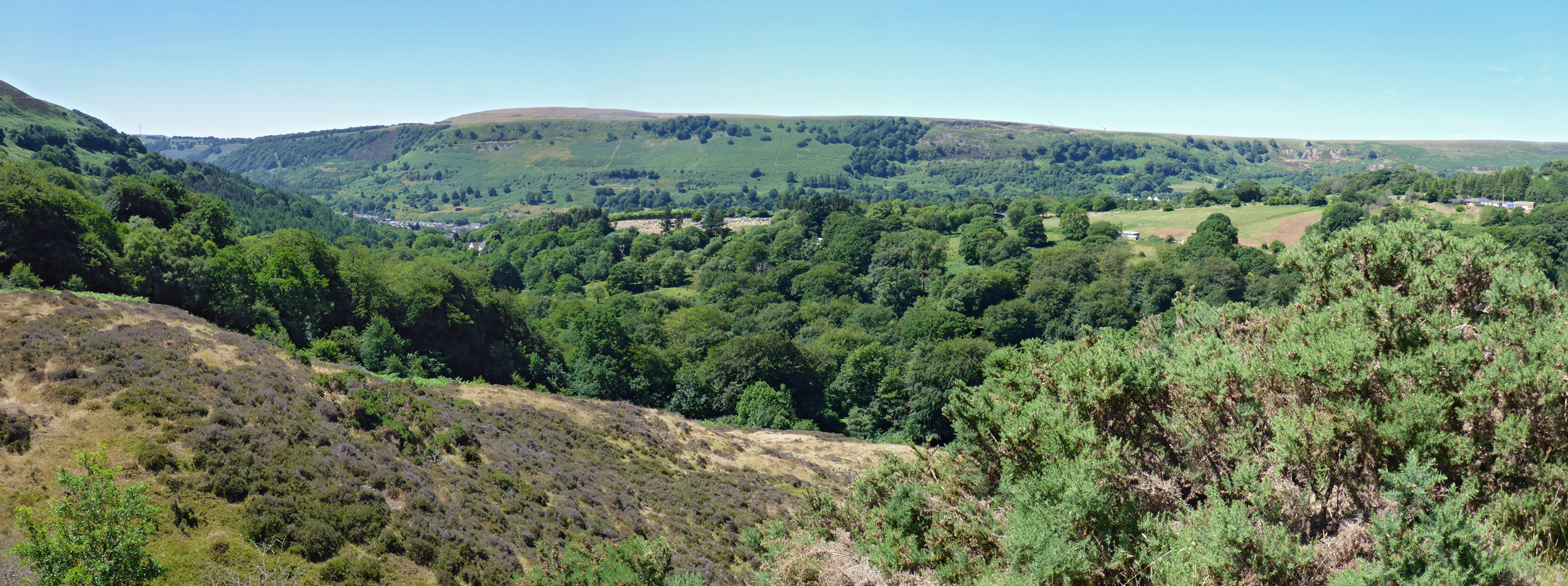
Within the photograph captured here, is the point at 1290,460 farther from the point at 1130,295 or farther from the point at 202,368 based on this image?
the point at 1130,295

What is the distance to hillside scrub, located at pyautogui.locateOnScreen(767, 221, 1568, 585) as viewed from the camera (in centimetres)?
1067

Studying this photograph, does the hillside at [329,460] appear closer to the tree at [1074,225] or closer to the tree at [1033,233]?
the tree at [1033,233]

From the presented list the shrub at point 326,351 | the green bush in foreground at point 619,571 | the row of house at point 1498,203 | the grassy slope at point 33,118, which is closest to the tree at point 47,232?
the shrub at point 326,351

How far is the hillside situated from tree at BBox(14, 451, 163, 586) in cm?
394

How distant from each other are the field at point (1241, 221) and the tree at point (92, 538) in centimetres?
11617

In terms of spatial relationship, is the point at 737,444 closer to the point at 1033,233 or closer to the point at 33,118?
the point at 1033,233

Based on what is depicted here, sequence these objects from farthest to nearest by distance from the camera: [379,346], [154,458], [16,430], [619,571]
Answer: [379,346] → [154,458] → [16,430] → [619,571]

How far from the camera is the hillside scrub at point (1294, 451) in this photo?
35.0 feet

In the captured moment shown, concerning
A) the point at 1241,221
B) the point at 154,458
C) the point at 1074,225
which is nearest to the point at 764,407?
→ the point at 154,458

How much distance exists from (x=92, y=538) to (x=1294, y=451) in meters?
18.7

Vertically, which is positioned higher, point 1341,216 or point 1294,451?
point 1294,451

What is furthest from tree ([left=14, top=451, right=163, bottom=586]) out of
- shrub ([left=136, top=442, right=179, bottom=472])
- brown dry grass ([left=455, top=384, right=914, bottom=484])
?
brown dry grass ([left=455, top=384, right=914, bottom=484])

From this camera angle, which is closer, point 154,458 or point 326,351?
point 154,458

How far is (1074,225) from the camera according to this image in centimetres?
12456
